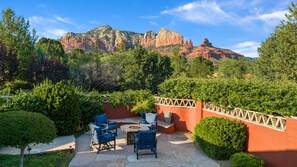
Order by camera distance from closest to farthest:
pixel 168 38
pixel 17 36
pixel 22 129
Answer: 1. pixel 22 129
2. pixel 17 36
3. pixel 168 38

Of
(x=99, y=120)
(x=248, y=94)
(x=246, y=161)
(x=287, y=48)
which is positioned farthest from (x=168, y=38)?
(x=246, y=161)

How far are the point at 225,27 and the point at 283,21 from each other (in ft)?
20.3

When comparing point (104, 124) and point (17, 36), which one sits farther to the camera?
point (17, 36)

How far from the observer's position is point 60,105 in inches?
360

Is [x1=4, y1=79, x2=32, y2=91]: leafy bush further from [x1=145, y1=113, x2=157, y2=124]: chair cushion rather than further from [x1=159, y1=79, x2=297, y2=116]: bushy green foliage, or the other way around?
[x1=159, y1=79, x2=297, y2=116]: bushy green foliage

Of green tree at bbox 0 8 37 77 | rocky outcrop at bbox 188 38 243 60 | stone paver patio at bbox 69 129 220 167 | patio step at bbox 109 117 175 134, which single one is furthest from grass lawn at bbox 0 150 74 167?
rocky outcrop at bbox 188 38 243 60

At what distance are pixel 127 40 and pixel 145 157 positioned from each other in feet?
310

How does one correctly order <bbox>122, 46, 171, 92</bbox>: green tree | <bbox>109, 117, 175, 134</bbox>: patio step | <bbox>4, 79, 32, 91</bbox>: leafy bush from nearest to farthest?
<bbox>109, 117, 175, 134</bbox>: patio step
<bbox>4, 79, 32, 91</bbox>: leafy bush
<bbox>122, 46, 171, 92</bbox>: green tree

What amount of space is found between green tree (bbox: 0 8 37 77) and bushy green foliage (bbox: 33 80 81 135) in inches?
407

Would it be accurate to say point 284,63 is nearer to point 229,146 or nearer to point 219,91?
point 219,91

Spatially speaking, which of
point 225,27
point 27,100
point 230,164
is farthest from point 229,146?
point 225,27

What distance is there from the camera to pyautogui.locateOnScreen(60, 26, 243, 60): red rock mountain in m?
89.1

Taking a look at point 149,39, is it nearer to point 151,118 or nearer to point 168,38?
point 168,38

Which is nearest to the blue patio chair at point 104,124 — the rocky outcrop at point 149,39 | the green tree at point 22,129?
the green tree at point 22,129
